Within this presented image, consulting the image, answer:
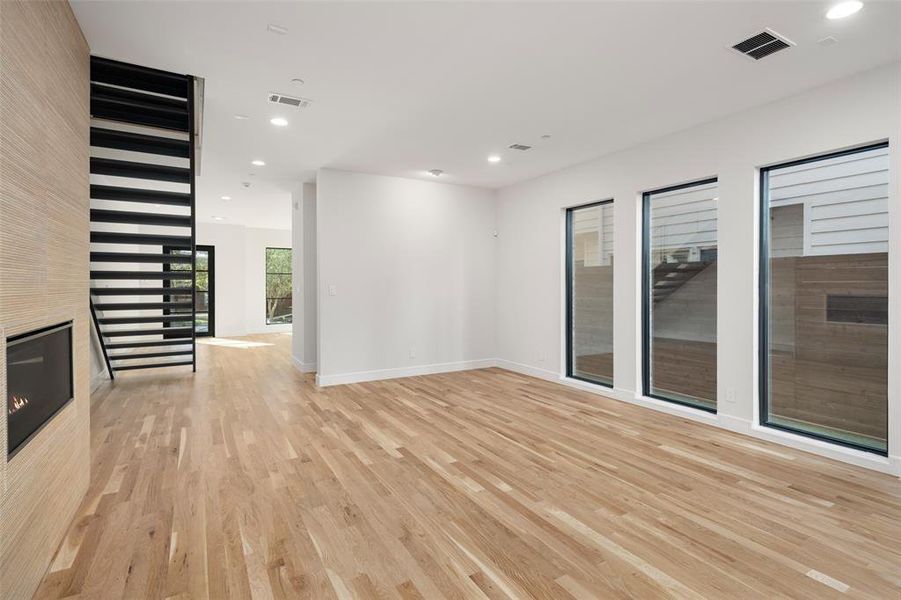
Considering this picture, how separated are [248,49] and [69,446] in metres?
2.56

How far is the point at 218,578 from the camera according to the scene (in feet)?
6.26

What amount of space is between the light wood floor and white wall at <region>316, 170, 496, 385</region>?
1658 millimetres

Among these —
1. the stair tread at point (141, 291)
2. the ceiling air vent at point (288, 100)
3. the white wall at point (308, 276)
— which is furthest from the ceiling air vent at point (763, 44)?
the white wall at point (308, 276)

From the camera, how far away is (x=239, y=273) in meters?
11.3

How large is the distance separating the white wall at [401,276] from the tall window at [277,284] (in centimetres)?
694

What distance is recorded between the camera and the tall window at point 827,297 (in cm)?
322

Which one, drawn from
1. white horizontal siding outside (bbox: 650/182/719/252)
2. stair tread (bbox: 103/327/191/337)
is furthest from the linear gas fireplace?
white horizontal siding outside (bbox: 650/182/719/252)

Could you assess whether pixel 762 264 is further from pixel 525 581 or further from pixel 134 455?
pixel 134 455

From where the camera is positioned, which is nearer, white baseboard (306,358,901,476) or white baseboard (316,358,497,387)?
white baseboard (306,358,901,476)

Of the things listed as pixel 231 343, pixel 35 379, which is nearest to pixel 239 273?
pixel 231 343

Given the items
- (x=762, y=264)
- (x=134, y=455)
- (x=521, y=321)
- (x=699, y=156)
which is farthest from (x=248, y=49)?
(x=521, y=321)

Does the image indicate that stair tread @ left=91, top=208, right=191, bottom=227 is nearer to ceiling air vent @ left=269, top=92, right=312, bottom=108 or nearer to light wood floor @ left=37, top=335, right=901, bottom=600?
ceiling air vent @ left=269, top=92, right=312, bottom=108

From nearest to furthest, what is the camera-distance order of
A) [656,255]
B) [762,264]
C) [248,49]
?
[248,49], [762,264], [656,255]

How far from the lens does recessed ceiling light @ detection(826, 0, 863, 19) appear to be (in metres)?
2.38
